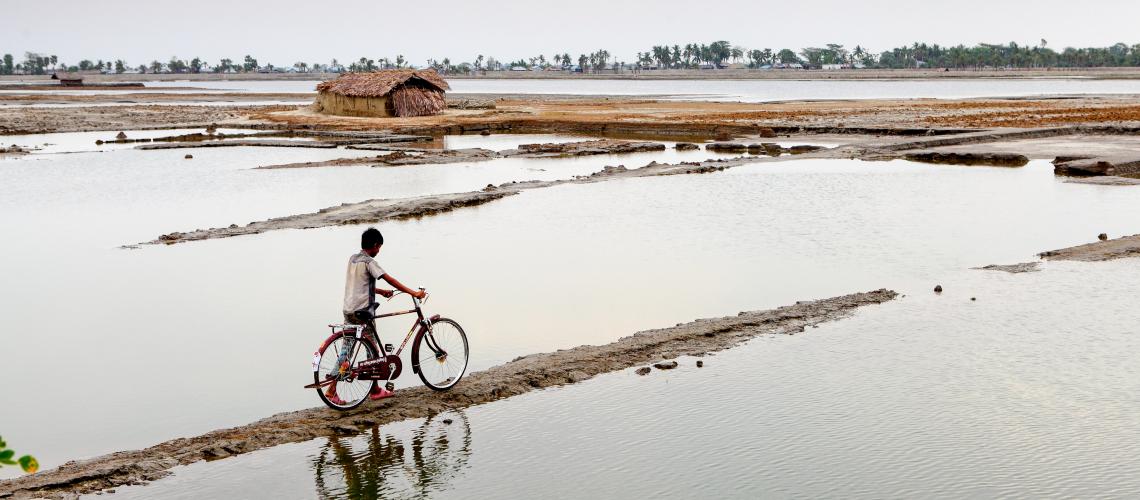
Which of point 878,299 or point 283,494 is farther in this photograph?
point 878,299

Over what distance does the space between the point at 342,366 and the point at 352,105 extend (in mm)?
50381

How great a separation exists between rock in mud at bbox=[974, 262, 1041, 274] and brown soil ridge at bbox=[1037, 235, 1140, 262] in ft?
2.13

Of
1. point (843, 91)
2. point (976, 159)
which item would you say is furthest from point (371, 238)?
point (843, 91)

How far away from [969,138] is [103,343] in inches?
1187

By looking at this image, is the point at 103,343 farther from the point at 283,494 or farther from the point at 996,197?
the point at 996,197

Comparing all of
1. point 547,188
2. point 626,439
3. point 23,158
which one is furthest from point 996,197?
point 23,158

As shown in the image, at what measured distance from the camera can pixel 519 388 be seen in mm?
9477

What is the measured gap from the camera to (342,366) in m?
8.62

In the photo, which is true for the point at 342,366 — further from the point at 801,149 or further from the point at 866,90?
the point at 866,90

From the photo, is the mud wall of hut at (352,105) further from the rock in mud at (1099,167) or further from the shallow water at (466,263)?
the rock in mud at (1099,167)

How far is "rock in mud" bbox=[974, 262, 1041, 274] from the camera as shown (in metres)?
14.2

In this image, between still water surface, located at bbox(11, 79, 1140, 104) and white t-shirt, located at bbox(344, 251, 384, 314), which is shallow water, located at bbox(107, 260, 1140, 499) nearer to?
white t-shirt, located at bbox(344, 251, 384, 314)

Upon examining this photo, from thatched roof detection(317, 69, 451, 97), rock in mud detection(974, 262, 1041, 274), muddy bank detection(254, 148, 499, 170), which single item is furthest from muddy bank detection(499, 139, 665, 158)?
rock in mud detection(974, 262, 1041, 274)

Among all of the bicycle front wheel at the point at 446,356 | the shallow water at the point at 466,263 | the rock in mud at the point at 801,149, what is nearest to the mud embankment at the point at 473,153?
the rock in mud at the point at 801,149
